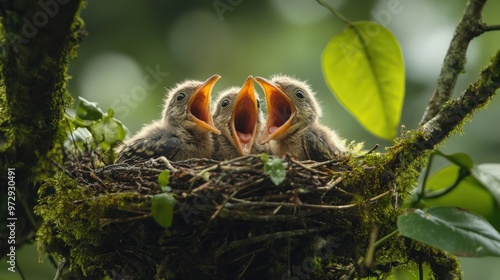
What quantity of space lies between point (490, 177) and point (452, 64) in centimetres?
82

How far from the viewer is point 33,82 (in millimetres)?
2434

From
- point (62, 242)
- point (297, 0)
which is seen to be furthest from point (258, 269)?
point (297, 0)

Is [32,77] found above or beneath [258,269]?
above

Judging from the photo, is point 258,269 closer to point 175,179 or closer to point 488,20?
point 175,179

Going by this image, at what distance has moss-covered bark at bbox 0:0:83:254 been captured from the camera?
2.26m

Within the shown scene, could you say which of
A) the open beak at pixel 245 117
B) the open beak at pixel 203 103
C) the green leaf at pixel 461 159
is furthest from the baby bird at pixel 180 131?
the green leaf at pixel 461 159

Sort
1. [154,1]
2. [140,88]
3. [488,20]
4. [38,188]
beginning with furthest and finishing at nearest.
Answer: [154,1] → [488,20] → [140,88] → [38,188]

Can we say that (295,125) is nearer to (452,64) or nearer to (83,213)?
(452,64)

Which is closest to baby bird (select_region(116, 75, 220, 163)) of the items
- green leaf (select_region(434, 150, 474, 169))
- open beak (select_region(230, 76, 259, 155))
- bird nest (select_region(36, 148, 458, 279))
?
open beak (select_region(230, 76, 259, 155))

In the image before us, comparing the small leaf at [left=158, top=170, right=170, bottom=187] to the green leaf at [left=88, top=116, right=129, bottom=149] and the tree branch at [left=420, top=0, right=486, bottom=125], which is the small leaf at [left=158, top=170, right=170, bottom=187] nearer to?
the green leaf at [left=88, top=116, right=129, bottom=149]

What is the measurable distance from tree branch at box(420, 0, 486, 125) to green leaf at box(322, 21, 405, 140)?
0.58 meters

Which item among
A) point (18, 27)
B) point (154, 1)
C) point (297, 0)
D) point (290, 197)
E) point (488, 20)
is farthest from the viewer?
point (154, 1)

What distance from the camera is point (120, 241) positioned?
107 inches

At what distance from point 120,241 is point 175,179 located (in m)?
0.36
